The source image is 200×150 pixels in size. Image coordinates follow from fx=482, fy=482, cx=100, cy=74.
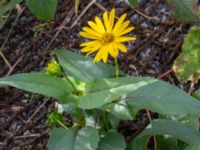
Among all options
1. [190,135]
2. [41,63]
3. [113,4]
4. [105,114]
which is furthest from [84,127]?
[113,4]

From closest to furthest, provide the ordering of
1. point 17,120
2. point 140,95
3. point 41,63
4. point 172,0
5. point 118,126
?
point 172,0
point 140,95
point 118,126
point 17,120
point 41,63

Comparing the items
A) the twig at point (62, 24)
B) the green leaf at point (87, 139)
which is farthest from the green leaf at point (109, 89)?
the twig at point (62, 24)

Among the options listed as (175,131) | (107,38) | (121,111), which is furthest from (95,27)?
(175,131)

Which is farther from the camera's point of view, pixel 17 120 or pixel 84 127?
pixel 17 120

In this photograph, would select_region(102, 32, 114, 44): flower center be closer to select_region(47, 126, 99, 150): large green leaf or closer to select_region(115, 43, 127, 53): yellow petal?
select_region(115, 43, 127, 53): yellow petal

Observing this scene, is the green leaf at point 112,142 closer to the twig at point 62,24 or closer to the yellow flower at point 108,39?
the yellow flower at point 108,39

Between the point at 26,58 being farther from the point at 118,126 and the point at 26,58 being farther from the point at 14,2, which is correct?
the point at 14,2

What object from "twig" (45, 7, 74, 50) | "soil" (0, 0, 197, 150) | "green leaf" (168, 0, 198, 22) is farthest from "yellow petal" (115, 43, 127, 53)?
"twig" (45, 7, 74, 50)
